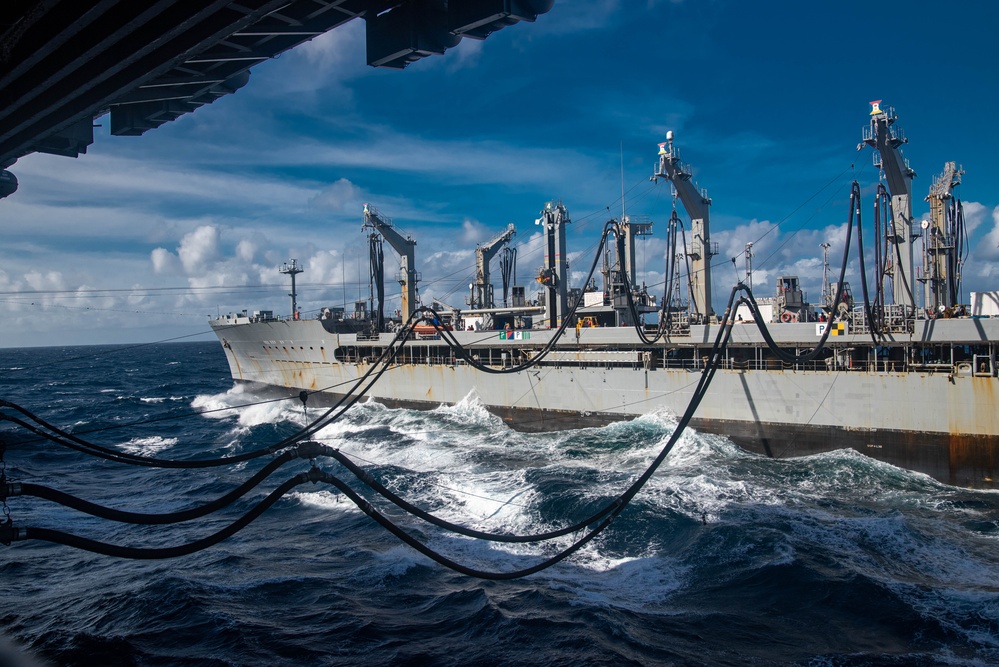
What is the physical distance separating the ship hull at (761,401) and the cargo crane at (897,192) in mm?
4854

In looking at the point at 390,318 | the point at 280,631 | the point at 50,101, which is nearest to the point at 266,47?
the point at 50,101

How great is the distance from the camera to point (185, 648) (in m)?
10.2

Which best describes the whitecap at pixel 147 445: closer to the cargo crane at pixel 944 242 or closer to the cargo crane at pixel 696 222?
the cargo crane at pixel 696 222

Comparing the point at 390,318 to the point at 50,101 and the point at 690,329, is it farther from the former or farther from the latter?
the point at 50,101

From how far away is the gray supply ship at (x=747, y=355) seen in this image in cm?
2095

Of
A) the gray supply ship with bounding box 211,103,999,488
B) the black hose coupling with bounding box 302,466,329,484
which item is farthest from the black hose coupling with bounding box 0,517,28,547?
the gray supply ship with bounding box 211,103,999,488

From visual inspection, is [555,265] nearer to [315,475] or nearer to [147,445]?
[147,445]

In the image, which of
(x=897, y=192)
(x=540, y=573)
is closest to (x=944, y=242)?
(x=897, y=192)

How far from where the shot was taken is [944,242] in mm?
27391

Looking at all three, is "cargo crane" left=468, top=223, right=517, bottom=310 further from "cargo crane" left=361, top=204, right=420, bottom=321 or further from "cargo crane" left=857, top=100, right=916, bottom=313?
"cargo crane" left=857, top=100, right=916, bottom=313

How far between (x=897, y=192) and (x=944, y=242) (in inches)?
166

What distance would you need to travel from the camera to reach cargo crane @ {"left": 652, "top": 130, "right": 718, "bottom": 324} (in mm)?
29547

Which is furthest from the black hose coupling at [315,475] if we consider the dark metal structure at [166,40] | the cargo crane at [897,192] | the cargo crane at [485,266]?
the cargo crane at [485,266]

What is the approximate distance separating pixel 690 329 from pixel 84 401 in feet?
158
